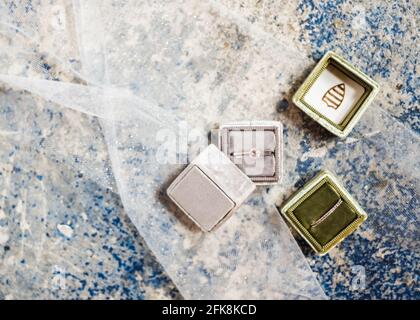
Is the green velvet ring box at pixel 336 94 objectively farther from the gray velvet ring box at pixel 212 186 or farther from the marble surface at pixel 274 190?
the gray velvet ring box at pixel 212 186

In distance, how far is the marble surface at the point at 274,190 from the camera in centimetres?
125

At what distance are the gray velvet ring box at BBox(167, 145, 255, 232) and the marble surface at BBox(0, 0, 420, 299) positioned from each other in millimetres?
124

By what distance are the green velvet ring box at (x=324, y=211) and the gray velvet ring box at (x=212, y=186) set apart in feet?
0.40

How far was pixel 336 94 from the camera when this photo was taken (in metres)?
1.22

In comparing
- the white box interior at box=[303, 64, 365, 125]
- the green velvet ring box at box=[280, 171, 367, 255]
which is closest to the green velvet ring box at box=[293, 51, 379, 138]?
the white box interior at box=[303, 64, 365, 125]

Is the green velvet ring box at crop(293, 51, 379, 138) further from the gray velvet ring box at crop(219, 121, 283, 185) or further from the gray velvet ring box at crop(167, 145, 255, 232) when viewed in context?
the gray velvet ring box at crop(167, 145, 255, 232)

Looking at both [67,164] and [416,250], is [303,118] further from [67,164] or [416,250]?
[67,164]

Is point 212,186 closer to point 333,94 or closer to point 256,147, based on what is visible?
point 256,147

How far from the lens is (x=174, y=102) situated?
4.09ft

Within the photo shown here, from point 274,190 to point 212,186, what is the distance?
0.17 metres

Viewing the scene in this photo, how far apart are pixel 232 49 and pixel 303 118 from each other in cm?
24

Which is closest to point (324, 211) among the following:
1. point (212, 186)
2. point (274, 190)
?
point (274, 190)
